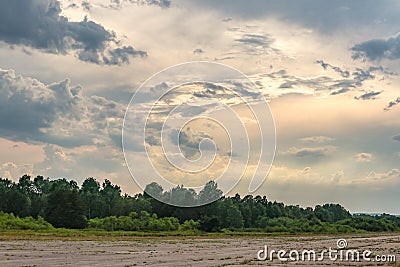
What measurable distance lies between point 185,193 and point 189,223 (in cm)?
2410

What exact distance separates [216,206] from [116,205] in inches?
1008

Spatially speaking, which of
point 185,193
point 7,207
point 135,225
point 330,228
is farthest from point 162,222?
point 330,228

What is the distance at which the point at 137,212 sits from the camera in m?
126

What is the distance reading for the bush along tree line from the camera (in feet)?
323

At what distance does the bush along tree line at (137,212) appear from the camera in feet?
323

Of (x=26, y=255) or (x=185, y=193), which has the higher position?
(x=185, y=193)

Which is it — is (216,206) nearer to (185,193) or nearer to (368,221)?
(185,193)

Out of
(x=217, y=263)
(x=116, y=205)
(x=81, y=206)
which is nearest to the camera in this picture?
(x=217, y=263)

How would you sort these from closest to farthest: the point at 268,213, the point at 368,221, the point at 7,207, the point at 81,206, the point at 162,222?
the point at 81,206 → the point at 162,222 → the point at 7,207 → the point at 368,221 → the point at 268,213

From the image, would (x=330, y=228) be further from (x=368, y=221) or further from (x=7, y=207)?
(x=7, y=207)

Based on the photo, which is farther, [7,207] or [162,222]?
[7,207]

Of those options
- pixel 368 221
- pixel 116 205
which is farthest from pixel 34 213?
pixel 368 221

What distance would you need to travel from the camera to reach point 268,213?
167 m

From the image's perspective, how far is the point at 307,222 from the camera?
140m
